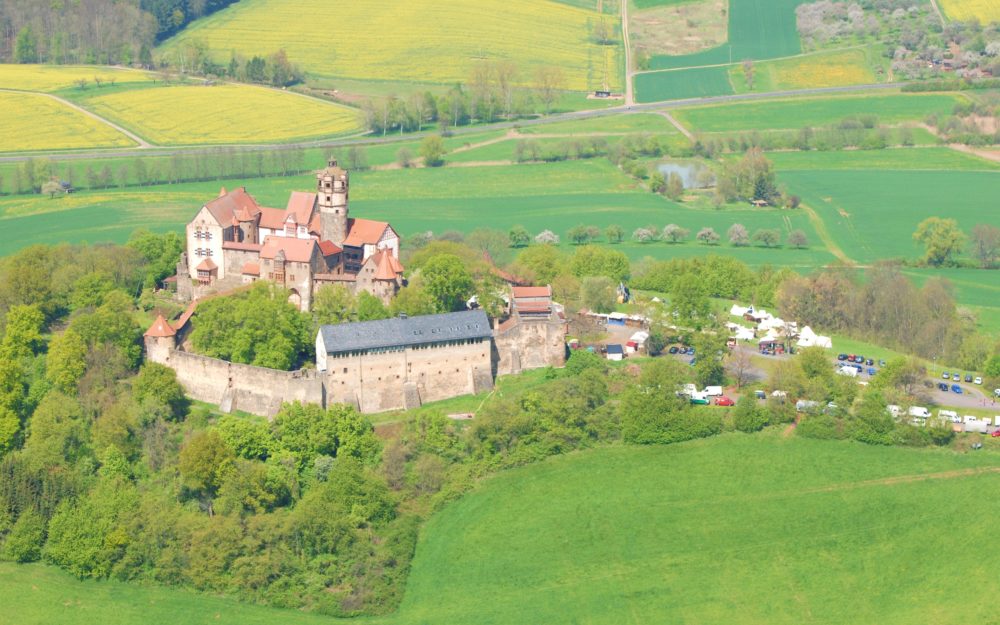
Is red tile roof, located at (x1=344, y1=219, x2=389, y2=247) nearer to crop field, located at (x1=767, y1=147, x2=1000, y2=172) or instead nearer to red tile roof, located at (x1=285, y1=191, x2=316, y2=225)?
red tile roof, located at (x1=285, y1=191, x2=316, y2=225)

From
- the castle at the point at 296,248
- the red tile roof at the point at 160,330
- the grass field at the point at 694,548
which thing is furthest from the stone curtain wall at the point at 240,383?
the grass field at the point at 694,548

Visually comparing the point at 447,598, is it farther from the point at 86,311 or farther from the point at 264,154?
the point at 264,154

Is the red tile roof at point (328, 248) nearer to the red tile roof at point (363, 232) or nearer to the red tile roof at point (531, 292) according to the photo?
the red tile roof at point (363, 232)

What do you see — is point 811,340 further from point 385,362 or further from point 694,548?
point 385,362

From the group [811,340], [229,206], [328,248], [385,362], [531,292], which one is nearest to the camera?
[385,362]

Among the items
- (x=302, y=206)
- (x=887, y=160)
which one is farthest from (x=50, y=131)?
(x=887, y=160)

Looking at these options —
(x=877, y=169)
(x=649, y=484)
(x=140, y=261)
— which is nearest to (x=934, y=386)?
(x=649, y=484)
